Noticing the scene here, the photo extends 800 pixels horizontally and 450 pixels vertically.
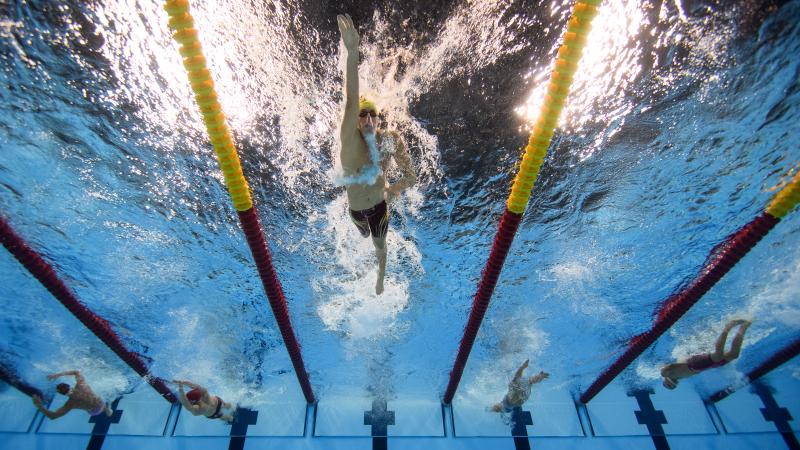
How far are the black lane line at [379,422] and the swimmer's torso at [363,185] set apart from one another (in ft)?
15.3

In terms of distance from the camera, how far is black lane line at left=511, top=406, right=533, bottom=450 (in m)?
6.51

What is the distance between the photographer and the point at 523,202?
2523 mm

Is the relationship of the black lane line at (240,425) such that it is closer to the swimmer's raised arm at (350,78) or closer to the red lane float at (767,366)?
the swimmer's raised arm at (350,78)

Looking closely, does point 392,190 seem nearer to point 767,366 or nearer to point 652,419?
point 652,419

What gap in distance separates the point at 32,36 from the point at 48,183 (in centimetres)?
180

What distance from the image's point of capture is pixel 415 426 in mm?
6586

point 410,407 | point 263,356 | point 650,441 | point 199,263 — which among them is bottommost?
point 650,441

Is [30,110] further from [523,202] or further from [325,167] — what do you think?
[523,202]

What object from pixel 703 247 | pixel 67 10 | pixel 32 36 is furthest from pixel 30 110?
pixel 703 247

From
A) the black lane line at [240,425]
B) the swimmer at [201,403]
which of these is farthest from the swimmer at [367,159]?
the black lane line at [240,425]

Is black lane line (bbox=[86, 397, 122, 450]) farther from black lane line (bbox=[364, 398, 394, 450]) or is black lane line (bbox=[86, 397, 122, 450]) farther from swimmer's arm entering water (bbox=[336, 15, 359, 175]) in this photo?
swimmer's arm entering water (bbox=[336, 15, 359, 175])

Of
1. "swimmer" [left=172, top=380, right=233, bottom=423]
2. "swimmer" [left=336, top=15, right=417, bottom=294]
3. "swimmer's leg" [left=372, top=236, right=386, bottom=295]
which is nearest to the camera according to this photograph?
"swimmer" [left=336, top=15, right=417, bottom=294]

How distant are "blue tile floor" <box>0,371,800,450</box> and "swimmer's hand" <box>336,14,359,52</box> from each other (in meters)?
6.14

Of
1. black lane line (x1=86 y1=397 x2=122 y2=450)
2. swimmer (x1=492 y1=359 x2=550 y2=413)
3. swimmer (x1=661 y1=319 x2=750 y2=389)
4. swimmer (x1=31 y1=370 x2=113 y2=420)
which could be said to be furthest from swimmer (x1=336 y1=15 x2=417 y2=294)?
black lane line (x1=86 y1=397 x2=122 y2=450)
